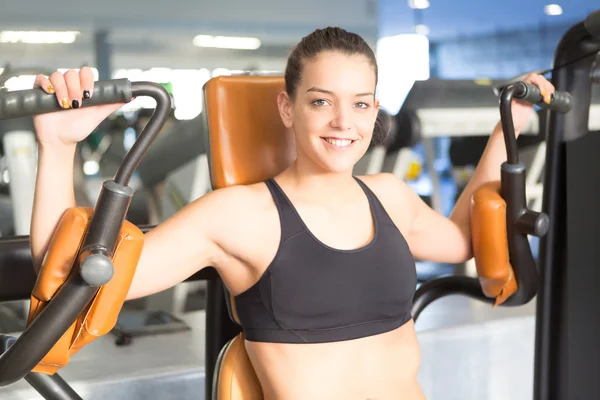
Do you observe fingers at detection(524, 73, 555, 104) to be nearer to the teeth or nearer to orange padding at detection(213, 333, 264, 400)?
the teeth

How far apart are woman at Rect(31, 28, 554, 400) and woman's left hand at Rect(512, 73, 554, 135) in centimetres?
38

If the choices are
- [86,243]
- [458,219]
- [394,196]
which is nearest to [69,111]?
[86,243]

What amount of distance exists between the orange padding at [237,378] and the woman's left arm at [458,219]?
41 cm

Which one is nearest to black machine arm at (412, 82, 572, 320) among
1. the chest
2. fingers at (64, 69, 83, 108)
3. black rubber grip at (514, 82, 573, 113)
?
black rubber grip at (514, 82, 573, 113)

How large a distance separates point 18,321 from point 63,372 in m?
0.95

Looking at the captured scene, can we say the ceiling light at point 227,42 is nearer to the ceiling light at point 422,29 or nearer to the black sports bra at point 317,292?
the ceiling light at point 422,29

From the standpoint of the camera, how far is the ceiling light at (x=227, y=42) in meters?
4.34

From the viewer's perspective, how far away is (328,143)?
4.14 feet

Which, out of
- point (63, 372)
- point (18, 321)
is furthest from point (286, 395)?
point (18, 321)

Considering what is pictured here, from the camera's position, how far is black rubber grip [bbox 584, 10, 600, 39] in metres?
1.44

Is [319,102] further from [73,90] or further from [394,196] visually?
[73,90]

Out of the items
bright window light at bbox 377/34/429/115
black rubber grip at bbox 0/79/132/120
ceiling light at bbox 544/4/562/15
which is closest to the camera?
black rubber grip at bbox 0/79/132/120

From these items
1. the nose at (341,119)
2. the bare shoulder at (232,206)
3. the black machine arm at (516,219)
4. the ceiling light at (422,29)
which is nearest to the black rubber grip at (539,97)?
the black machine arm at (516,219)

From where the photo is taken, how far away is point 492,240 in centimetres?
150
